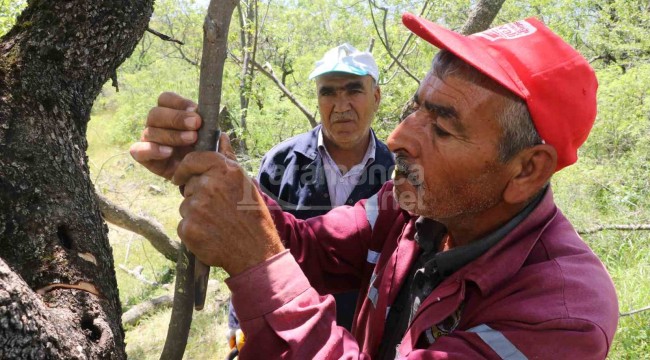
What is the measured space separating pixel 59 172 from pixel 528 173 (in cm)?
139

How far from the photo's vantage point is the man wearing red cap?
135 centimetres

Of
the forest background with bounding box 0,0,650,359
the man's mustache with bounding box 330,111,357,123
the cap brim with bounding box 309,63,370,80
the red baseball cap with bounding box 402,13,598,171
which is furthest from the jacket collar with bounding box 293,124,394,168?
the red baseball cap with bounding box 402,13,598,171

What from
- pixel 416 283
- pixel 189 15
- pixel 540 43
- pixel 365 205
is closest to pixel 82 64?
pixel 365 205

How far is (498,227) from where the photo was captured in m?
1.68

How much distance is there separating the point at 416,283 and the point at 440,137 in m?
0.48

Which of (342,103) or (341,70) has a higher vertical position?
(341,70)

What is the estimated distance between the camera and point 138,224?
669 centimetres

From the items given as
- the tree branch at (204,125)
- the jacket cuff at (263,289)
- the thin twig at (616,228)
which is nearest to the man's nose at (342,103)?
the tree branch at (204,125)

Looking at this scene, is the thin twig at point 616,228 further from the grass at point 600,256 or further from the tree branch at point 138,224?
the tree branch at point 138,224

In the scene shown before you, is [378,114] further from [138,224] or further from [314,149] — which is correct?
[314,149]

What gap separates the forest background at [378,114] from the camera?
18.5 feet

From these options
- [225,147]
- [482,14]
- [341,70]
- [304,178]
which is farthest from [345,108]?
[225,147]

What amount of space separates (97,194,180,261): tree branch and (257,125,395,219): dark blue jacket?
11.4ft

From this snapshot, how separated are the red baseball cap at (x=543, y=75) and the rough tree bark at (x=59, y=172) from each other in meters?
1.07
